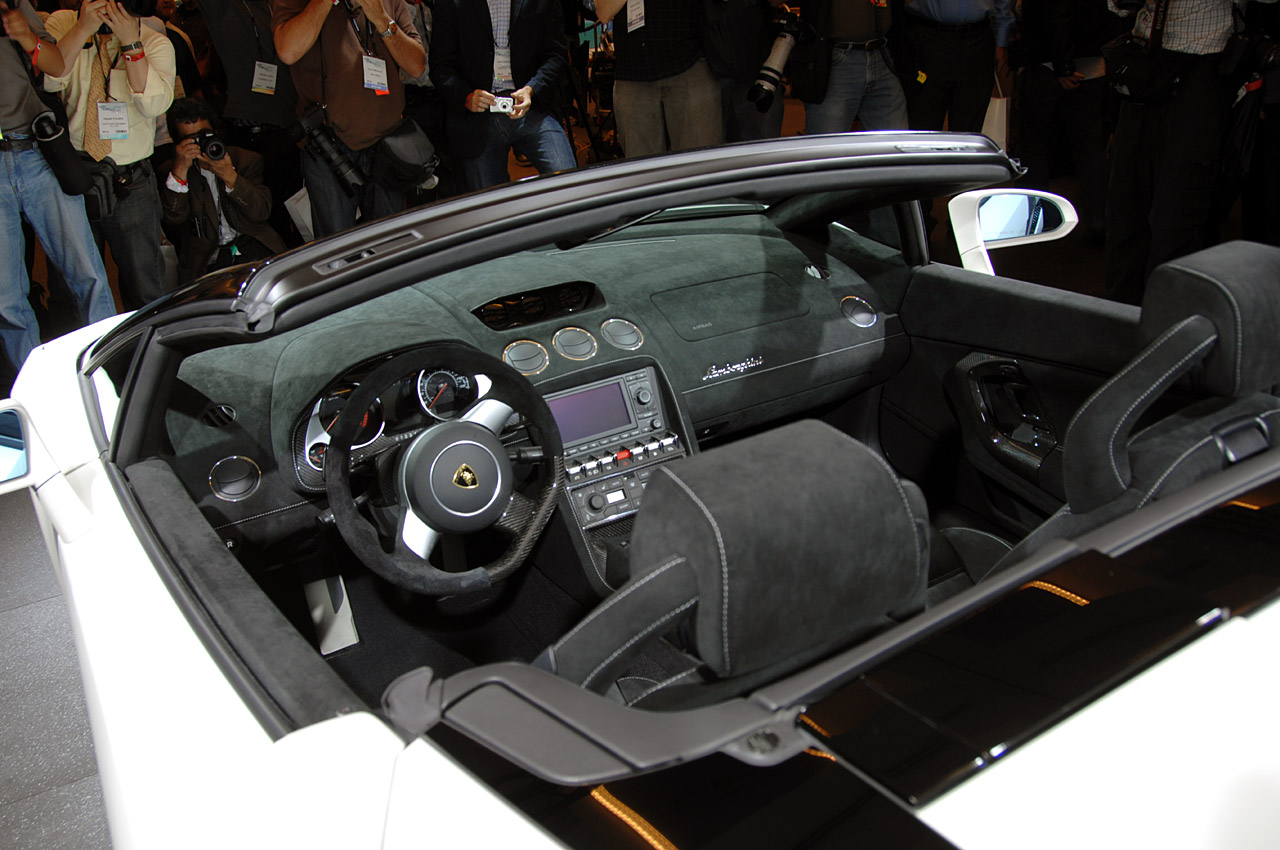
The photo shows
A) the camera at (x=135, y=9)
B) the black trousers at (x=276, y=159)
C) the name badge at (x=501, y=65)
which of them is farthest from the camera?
the black trousers at (x=276, y=159)

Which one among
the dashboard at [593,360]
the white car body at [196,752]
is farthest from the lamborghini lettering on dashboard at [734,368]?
the white car body at [196,752]

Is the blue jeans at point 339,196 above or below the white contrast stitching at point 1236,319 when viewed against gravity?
below

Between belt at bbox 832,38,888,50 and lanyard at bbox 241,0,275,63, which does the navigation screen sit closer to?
belt at bbox 832,38,888,50

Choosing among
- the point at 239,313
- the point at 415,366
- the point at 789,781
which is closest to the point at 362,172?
the point at 415,366

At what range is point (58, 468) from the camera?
1.72m

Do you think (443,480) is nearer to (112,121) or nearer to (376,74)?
(376,74)

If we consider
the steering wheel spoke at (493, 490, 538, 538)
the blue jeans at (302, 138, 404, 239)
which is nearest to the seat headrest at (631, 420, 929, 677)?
the steering wheel spoke at (493, 490, 538, 538)

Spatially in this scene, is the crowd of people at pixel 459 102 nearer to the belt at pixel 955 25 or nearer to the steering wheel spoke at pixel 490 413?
the belt at pixel 955 25

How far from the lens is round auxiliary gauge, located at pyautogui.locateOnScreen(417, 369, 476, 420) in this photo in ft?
6.35

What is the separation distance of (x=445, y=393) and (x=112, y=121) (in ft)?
11.1

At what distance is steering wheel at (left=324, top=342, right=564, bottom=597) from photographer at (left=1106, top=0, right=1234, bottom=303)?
3.52 meters

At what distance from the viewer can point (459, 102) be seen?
4477mm

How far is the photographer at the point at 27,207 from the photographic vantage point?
384 cm

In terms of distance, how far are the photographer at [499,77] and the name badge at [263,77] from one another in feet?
2.81
